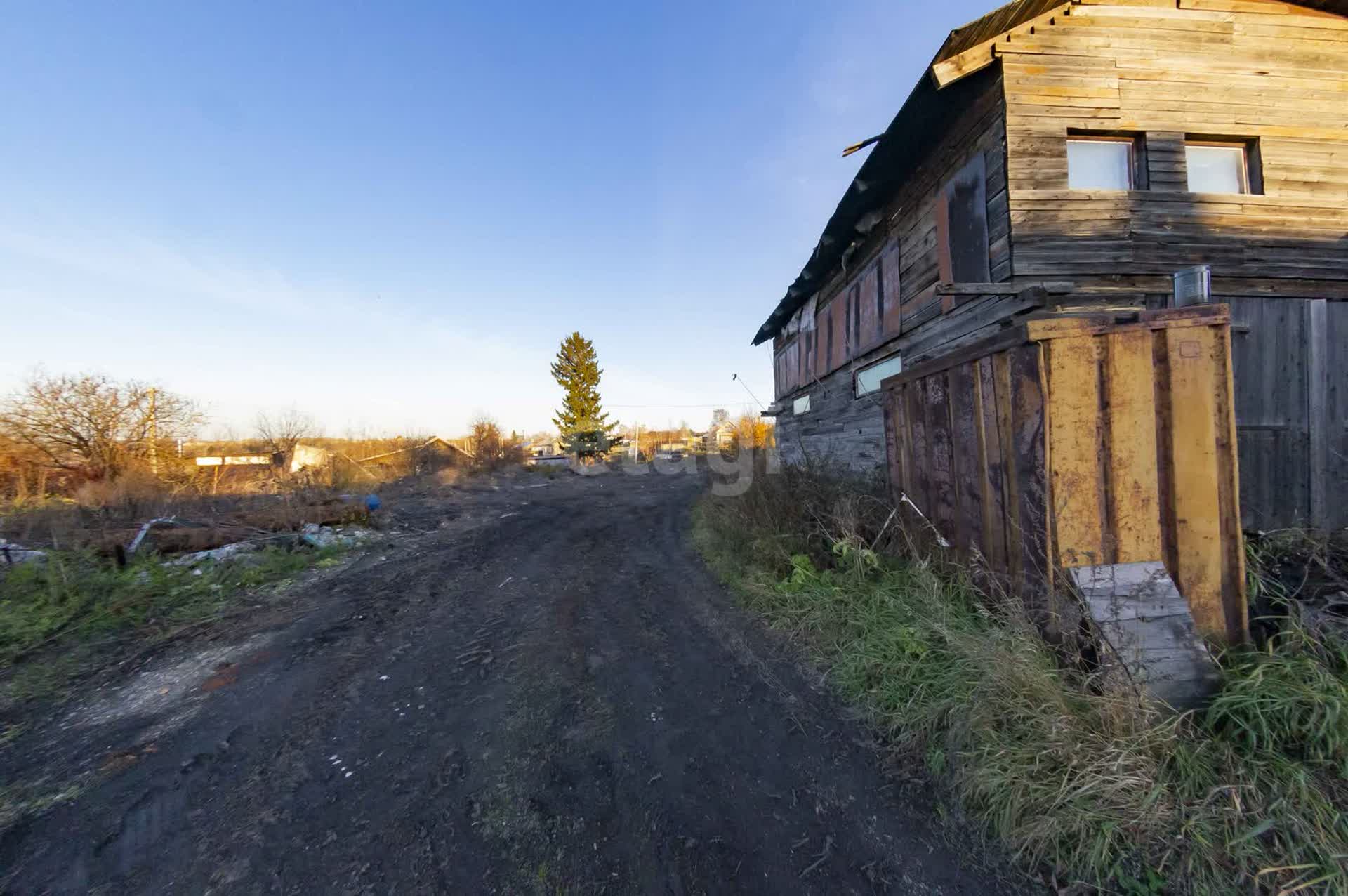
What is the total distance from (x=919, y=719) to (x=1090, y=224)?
5.88m

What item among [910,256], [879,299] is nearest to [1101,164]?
[910,256]

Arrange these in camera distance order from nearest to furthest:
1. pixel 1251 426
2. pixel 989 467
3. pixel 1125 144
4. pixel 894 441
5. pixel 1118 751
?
pixel 1118 751 → pixel 989 467 → pixel 894 441 → pixel 1251 426 → pixel 1125 144

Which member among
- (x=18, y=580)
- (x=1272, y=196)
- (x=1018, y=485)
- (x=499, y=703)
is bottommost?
(x=499, y=703)

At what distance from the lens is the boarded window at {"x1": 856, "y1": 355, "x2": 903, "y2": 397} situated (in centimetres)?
747

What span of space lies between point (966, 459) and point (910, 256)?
4.81 meters

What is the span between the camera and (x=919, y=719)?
2557 mm

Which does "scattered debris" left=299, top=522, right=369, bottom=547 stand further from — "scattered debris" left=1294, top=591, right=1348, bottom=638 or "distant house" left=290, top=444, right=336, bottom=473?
"scattered debris" left=1294, top=591, right=1348, bottom=638

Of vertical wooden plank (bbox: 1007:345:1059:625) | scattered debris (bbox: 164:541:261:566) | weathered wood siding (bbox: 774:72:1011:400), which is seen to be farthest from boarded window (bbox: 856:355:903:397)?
scattered debris (bbox: 164:541:261:566)

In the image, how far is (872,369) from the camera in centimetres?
825

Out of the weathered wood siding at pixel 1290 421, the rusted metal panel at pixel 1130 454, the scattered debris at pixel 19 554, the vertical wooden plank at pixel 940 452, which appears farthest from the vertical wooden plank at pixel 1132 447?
the scattered debris at pixel 19 554

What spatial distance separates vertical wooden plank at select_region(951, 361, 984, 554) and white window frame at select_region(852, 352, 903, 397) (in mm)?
3193

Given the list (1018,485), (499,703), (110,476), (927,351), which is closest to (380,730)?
(499,703)

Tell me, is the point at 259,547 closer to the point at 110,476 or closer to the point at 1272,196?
the point at 110,476

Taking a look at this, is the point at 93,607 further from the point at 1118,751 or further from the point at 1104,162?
the point at 1104,162
